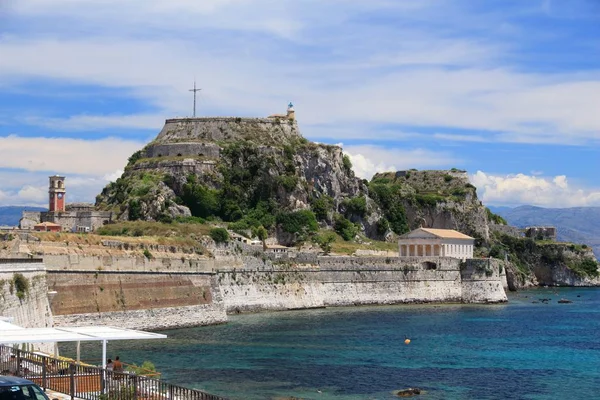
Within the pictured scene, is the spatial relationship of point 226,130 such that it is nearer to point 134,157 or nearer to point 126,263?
point 134,157

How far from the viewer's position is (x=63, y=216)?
107000 millimetres

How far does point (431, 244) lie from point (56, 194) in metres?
44.2

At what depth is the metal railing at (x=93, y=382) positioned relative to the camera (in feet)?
91.2

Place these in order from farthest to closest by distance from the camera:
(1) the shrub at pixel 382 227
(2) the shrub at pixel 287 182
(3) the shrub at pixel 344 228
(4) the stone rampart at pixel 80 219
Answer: (1) the shrub at pixel 382 227, (3) the shrub at pixel 344 228, (2) the shrub at pixel 287 182, (4) the stone rampart at pixel 80 219

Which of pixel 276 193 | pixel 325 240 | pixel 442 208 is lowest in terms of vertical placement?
pixel 325 240

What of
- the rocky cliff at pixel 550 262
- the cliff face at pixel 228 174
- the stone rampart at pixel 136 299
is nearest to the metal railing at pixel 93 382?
the stone rampart at pixel 136 299

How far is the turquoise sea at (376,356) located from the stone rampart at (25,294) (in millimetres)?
3270

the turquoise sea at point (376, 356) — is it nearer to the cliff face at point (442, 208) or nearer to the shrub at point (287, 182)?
the shrub at point (287, 182)

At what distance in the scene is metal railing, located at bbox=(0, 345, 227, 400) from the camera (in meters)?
27.8

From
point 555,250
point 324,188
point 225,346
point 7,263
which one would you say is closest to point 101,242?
point 225,346

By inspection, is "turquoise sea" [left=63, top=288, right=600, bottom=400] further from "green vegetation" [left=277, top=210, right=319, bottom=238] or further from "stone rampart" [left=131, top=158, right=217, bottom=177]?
"stone rampart" [left=131, top=158, right=217, bottom=177]

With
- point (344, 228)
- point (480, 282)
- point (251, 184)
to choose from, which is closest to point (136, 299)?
point (480, 282)

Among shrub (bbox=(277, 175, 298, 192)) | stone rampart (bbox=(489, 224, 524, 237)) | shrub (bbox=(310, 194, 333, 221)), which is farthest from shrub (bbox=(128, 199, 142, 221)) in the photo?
stone rampart (bbox=(489, 224, 524, 237))

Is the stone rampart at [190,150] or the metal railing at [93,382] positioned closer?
the metal railing at [93,382]
